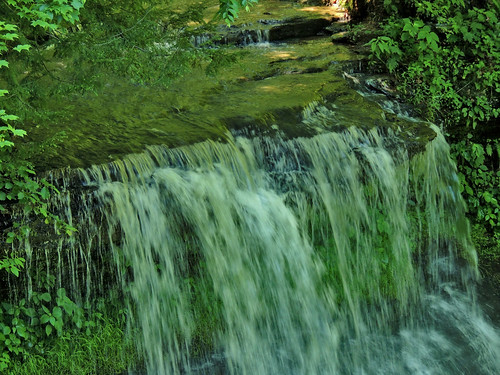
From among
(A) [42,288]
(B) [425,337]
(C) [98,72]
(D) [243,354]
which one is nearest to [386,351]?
(B) [425,337]

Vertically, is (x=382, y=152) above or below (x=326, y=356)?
above

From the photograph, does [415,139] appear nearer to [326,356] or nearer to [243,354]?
[326,356]

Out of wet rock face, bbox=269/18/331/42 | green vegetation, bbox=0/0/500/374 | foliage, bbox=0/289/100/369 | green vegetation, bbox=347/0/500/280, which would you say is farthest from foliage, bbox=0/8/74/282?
wet rock face, bbox=269/18/331/42

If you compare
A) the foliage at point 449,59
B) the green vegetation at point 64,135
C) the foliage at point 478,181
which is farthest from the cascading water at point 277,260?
the foliage at point 449,59

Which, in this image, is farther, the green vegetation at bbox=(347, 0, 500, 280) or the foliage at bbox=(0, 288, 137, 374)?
the green vegetation at bbox=(347, 0, 500, 280)

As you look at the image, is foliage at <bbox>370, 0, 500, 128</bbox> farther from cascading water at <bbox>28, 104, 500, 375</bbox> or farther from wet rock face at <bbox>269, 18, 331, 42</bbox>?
wet rock face at <bbox>269, 18, 331, 42</bbox>

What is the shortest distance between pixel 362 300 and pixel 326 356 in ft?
3.00

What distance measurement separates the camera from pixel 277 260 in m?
5.29

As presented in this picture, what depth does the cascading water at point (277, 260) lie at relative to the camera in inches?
193

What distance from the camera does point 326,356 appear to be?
5367mm

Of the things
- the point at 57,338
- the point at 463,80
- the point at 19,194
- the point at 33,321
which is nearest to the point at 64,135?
the point at 19,194

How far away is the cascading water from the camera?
16.1 ft

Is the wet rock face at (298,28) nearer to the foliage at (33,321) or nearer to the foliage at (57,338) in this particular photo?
the foliage at (57,338)

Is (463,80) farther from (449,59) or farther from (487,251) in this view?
(487,251)
